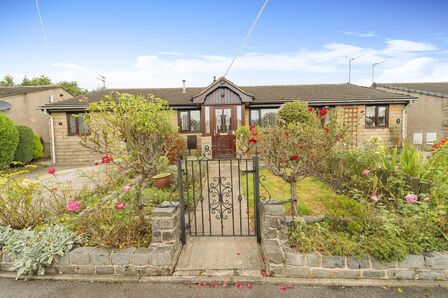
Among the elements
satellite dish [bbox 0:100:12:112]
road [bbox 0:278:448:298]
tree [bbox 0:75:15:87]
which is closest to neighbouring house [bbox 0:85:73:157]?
satellite dish [bbox 0:100:12:112]

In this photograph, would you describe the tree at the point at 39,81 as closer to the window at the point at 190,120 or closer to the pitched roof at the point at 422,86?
the window at the point at 190,120

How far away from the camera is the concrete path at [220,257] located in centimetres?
279

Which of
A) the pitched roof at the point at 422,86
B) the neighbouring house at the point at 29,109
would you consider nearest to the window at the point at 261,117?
the pitched roof at the point at 422,86

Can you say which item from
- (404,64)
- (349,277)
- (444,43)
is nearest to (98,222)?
(349,277)

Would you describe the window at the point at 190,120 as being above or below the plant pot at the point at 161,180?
above

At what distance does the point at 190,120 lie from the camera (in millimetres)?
12320

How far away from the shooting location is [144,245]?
9.82ft

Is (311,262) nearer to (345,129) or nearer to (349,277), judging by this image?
(349,277)

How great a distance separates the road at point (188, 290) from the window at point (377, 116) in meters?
12.0

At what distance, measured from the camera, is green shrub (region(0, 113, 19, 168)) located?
9375mm

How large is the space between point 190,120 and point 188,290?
10463 millimetres

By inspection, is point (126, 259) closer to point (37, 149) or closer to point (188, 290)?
point (188, 290)

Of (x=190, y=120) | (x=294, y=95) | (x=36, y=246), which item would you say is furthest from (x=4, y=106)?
(x=294, y=95)

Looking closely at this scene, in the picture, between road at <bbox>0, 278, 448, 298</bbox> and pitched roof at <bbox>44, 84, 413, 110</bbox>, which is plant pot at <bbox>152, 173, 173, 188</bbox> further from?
pitched roof at <bbox>44, 84, 413, 110</bbox>
